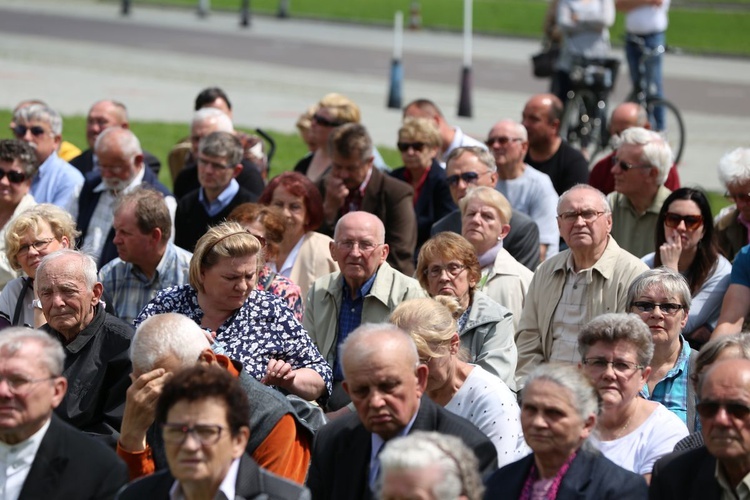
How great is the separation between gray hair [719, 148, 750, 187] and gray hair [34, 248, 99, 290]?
4334 millimetres

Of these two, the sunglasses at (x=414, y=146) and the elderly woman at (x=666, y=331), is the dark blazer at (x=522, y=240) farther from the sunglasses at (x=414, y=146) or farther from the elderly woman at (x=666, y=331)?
the elderly woman at (x=666, y=331)

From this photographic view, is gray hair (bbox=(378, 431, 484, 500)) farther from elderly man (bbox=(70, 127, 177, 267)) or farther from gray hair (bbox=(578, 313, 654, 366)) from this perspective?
elderly man (bbox=(70, 127, 177, 267))

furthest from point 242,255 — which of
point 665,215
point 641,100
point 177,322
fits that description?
point 641,100

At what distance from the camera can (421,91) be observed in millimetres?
25969

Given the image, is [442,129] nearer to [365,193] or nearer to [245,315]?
[365,193]

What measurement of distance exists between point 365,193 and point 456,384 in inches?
160

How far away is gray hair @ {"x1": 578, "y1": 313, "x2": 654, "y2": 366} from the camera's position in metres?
6.38

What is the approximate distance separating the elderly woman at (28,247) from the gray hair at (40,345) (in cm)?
238

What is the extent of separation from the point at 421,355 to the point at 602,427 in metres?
0.92

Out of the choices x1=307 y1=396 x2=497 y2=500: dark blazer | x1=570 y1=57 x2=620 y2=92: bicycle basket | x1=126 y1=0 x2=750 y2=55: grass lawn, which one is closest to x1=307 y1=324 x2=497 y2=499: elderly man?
x1=307 y1=396 x2=497 y2=500: dark blazer

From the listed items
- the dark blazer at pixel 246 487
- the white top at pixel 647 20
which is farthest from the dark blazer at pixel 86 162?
the white top at pixel 647 20

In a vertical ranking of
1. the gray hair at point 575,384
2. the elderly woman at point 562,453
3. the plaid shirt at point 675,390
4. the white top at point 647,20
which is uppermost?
the white top at point 647,20

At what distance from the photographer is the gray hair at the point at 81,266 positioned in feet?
23.8

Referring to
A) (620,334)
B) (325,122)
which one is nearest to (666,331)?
(620,334)
